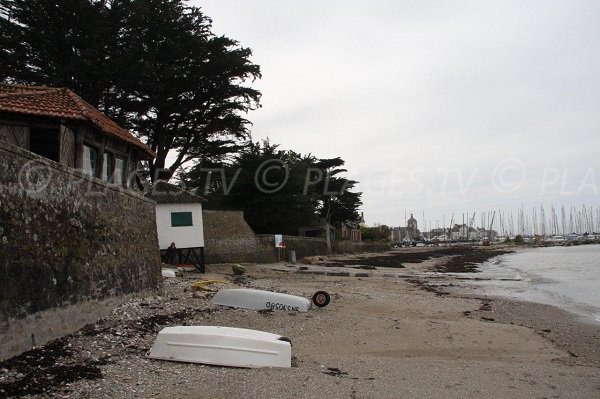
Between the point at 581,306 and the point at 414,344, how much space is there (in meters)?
11.4

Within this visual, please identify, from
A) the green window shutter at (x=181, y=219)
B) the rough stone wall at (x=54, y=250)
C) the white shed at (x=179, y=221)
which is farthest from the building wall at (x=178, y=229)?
the rough stone wall at (x=54, y=250)

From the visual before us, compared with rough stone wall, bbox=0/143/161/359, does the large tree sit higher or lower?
higher

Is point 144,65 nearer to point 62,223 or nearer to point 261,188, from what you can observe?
point 261,188

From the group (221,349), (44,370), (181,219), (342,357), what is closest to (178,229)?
(181,219)

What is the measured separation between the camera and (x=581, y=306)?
1877 cm

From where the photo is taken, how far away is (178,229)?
2317 cm

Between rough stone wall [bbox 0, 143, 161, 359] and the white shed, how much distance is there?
34.7 feet

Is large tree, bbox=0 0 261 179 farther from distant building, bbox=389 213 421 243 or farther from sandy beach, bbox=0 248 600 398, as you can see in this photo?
distant building, bbox=389 213 421 243

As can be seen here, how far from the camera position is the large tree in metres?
24.1

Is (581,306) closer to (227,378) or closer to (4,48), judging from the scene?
(227,378)

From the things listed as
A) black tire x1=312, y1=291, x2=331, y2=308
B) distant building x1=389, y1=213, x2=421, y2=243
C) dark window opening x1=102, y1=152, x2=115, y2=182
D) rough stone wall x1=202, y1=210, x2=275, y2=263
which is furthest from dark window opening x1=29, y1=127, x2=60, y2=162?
distant building x1=389, y1=213, x2=421, y2=243

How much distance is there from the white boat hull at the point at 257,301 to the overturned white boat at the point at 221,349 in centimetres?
467

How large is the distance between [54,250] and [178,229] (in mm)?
14906

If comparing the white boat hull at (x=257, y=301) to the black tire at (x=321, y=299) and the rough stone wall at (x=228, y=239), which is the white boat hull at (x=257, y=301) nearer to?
the black tire at (x=321, y=299)
